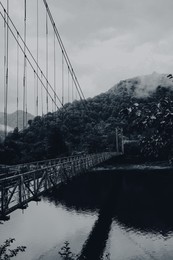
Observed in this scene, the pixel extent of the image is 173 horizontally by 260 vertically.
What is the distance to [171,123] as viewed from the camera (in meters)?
4.39

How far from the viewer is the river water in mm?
18047

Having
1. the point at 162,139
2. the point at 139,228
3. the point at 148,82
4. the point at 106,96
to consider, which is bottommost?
the point at 139,228

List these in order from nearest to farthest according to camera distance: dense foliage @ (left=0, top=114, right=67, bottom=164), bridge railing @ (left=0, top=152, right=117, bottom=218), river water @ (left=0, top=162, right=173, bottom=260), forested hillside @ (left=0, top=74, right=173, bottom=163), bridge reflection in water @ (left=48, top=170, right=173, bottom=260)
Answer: forested hillside @ (left=0, top=74, right=173, bottom=163) < bridge railing @ (left=0, top=152, right=117, bottom=218) < river water @ (left=0, top=162, right=173, bottom=260) < bridge reflection in water @ (left=48, top=170, right=173, bottom=260) < dense foliage @ (left=0, top=114, right=67, bottom=164)

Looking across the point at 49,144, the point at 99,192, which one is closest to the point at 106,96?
the point at 49,144

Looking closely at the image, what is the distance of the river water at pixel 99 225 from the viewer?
18.0m

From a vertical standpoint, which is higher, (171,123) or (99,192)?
(171,123)

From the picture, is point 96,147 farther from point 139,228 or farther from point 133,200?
point 139,228

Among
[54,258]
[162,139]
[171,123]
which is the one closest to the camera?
[171,123]

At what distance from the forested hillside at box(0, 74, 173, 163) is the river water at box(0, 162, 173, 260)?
6.71 metres

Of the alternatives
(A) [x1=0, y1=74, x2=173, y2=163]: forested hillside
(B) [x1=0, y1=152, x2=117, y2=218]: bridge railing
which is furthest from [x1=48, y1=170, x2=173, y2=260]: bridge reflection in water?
(A) [x1=0, y1=74, x2=173, y2=163]: forested hillside

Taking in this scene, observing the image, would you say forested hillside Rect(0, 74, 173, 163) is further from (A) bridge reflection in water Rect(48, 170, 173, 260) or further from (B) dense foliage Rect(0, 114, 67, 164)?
(A) bridge reflection in water Rect(48, 170, 173, 260)

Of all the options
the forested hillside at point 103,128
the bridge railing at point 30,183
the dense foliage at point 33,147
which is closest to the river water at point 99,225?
the bridge railing at point 30,183

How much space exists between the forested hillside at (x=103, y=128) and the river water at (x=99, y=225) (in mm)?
6714

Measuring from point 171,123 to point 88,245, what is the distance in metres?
16.2
